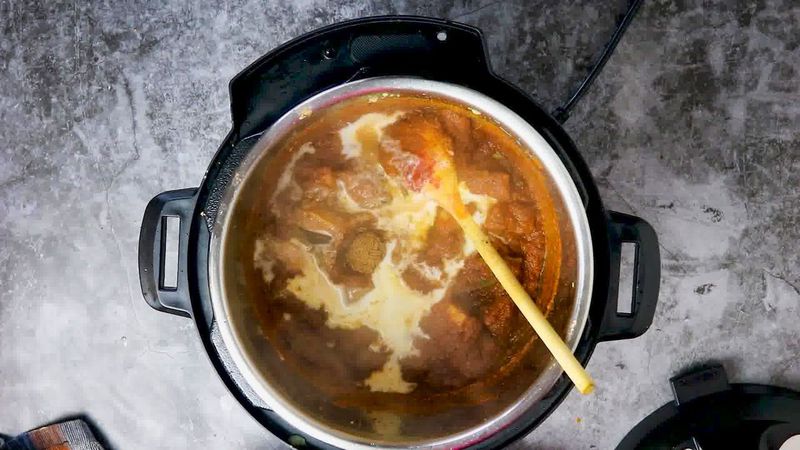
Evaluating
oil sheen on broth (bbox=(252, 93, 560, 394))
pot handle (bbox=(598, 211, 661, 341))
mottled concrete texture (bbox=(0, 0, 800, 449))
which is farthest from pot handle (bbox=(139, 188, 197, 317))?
pot handle (bbox=(598, 211, 661, 341))

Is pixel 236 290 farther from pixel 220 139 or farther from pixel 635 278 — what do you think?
pixel 635 278

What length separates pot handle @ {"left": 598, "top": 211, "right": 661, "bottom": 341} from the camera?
96 cm

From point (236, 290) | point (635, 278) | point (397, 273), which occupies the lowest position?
point (635, 278)

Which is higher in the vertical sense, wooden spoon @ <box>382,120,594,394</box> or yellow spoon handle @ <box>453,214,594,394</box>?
wooden spoon @ <box>382,120,594,394</box>

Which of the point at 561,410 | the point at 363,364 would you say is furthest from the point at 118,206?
the point at 561,410

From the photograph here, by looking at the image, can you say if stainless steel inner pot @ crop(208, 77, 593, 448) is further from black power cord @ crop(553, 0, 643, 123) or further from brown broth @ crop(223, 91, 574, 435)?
black power cord @ crop(553, 0, 643, 123)

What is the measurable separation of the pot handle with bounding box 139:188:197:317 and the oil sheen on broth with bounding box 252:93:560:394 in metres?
0.11

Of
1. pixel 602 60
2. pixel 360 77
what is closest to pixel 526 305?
pixel 360 77

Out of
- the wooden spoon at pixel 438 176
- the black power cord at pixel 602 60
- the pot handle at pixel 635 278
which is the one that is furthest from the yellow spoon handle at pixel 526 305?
the black power cord at pixel 602 60

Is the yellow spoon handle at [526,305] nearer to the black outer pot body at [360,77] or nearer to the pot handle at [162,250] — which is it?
the black outer pot body at [360,77]

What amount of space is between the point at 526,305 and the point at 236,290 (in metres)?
0.41

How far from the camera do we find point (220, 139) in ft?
4.08

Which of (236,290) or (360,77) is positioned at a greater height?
(360,77)

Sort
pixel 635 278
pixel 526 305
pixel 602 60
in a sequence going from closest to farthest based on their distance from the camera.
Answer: pixel 526 305 → pixel 635 278 → pixel 602 60
